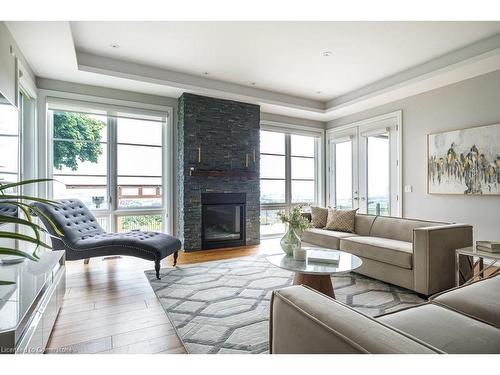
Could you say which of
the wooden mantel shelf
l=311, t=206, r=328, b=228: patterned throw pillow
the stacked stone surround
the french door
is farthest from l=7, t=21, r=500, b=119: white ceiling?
l=311, t=206, r=328, b=228: patterned throw pillow

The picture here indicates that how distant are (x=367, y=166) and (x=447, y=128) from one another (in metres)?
1.61

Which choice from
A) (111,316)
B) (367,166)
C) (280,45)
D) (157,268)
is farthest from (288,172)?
(111,316)

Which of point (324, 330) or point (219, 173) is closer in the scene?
point (324, 330)

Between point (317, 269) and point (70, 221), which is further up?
point (70, 221)

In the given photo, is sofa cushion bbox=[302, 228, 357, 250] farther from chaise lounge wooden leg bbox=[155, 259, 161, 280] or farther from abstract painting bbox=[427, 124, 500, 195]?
chaise lounge wooden leg bbox=[155, 259, 161, 280]

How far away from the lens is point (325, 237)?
394 cm

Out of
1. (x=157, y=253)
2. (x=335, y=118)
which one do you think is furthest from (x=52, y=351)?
(x=335, y=118)

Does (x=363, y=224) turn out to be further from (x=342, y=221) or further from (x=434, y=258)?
(x=434, y=258)

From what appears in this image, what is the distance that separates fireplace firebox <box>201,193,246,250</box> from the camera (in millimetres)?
4922

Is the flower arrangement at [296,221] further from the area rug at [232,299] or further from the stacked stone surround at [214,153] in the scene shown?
the stacked stone surround at [214,153]

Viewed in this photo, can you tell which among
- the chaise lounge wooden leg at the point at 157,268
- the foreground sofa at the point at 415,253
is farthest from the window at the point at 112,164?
the foreground sofa at the point at 415,253

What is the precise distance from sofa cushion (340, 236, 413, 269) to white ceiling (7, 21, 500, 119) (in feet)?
7.91

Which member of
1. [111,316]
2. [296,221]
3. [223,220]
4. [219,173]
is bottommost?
[111,316]
